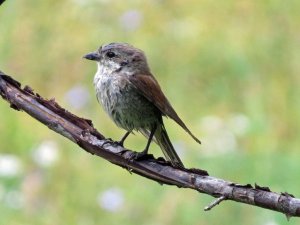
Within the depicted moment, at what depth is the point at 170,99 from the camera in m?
7.71

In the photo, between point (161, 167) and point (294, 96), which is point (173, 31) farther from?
point (161, 167)

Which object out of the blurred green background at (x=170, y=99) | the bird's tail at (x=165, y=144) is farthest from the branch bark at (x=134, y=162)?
the blurred green background at (x=170, y=99)

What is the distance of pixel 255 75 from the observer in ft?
26.1

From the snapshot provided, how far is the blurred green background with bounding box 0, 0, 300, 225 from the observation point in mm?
6402

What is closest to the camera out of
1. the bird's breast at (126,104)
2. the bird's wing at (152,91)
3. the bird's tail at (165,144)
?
the bird's wing at (152,91)

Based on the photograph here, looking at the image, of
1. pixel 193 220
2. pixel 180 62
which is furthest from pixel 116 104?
pixel 180 62

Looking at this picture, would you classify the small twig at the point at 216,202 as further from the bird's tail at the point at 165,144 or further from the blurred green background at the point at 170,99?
the blurred green background at the point at 170,99

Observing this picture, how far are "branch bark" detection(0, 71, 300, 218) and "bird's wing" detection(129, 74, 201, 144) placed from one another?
Answer: 580mm

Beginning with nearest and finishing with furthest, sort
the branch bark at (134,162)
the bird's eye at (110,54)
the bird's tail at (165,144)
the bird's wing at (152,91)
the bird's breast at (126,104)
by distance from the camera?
the branch bark at (134,162) < the bird's wing at (152,91) < the bird's tail at (165,144) < the bird's breast at (126,104) < the bird's eye at (110,54)

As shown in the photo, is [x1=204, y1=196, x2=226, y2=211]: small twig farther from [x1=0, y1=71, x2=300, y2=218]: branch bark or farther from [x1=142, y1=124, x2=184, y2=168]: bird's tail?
[x1=142, y1=124, x2=184, y2=168]: bird's tail

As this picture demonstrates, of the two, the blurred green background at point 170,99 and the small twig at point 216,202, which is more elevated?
the blurred green background at point 170,99

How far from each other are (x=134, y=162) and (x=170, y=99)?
488cm

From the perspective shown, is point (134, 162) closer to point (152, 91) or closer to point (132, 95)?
point (152, 91)

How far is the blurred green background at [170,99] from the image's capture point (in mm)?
6402
